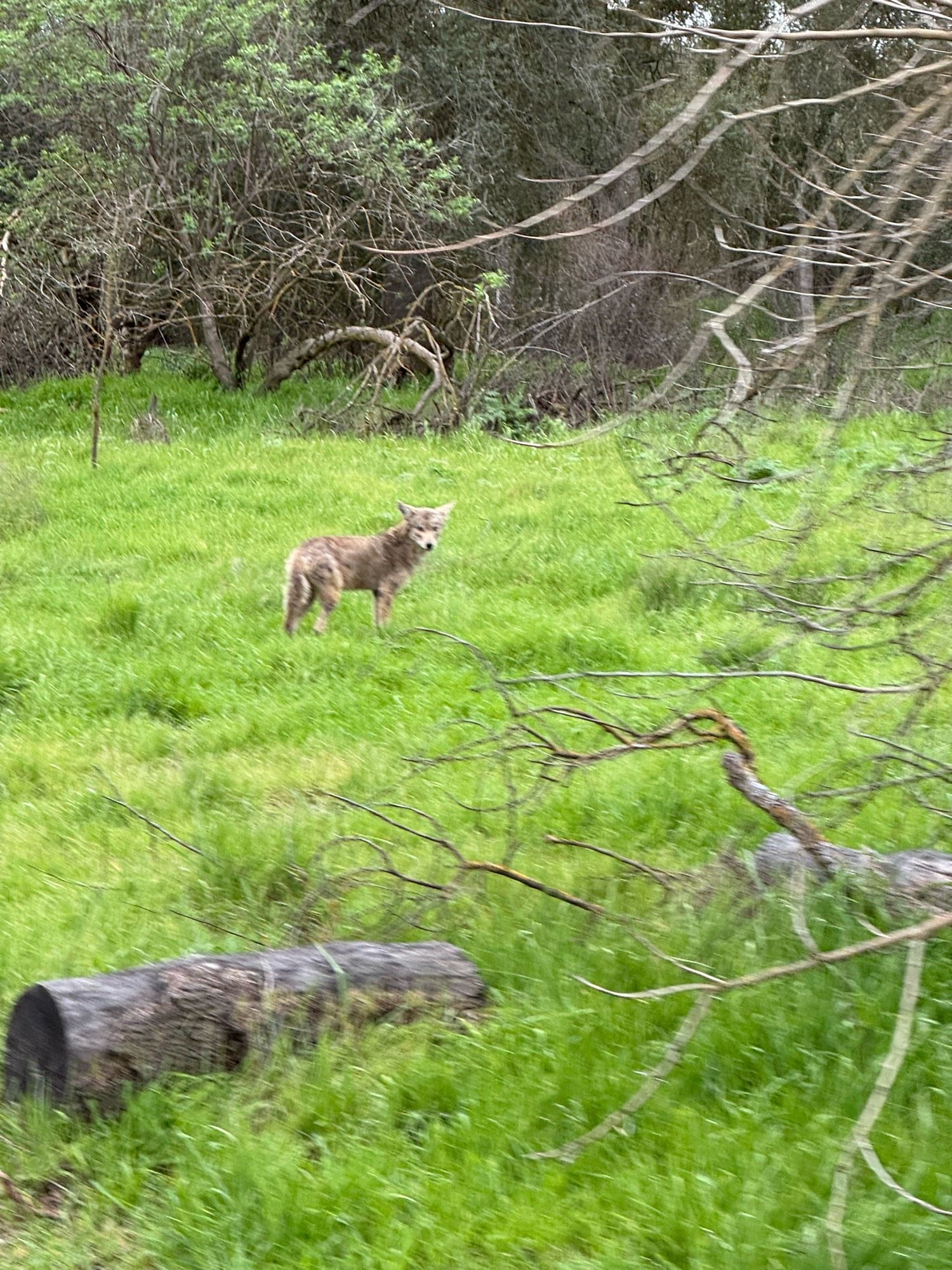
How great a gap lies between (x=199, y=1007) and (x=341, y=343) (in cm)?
2122

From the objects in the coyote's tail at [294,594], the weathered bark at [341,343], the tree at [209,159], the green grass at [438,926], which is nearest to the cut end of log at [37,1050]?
the green grass at [438,926]

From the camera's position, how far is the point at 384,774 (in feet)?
25.3

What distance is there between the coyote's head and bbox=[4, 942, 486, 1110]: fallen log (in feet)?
23.4

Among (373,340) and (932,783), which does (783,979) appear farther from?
(373,340)

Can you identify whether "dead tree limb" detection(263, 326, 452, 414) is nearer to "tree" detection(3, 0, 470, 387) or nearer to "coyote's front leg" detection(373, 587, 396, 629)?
"tree" detection(3, 0, 470, 387)

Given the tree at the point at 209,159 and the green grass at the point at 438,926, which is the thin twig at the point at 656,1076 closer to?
the green grass at the point at 438,926

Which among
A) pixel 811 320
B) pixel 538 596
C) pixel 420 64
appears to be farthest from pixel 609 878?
pixel 420 64

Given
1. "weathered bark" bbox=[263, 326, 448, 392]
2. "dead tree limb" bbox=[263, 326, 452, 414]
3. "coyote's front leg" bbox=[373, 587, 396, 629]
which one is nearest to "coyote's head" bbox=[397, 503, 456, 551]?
"coyote's front leg" bbox=[373, 587, 396, 629]

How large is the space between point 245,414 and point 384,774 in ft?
49.2

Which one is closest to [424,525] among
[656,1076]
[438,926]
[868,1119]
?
[438,926]

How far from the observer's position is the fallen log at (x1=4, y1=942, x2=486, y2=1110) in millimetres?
4324

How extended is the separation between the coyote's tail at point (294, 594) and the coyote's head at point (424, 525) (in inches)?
49.6

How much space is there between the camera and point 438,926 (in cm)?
557

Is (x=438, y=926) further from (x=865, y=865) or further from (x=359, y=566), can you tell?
(x=359, y=566)
